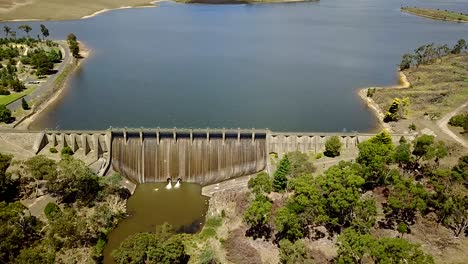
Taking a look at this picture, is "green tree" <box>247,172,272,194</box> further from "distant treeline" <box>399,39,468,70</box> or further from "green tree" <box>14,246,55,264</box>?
"distant treeline" <box>399,39,468,70</box>

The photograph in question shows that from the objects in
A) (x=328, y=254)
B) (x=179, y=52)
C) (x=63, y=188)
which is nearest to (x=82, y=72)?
(x=179, y=52)

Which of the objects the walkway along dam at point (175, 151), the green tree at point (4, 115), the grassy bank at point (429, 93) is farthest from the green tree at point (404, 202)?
the green tree at point (4, 115)

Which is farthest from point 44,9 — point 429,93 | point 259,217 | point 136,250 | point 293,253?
point 293,253

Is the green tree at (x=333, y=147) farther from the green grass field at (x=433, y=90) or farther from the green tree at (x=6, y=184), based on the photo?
the green tree at (x=6, y=184)

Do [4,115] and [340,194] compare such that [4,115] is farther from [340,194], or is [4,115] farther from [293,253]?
[340,194]

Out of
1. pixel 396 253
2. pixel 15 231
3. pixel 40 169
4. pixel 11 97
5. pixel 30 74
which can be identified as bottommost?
pixel 15 231
